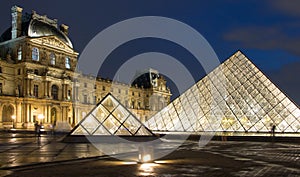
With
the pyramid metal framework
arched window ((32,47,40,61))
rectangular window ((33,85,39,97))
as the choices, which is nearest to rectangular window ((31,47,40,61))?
arched window ((32,47,40,61))

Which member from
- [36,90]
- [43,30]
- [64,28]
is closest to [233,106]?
[36,90]

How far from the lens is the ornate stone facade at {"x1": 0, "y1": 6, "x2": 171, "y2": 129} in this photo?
45000 millimetres

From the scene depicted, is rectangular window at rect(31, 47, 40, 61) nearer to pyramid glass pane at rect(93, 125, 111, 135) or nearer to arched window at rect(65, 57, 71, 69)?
arched window at rect(65, 57, 71, 69)

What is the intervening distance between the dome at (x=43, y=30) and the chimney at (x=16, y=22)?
1920 millimetres

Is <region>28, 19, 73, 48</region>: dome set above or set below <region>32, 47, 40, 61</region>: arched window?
above

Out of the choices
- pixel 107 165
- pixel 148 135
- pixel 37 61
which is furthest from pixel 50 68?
pixel 107 165

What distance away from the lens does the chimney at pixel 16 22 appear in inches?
1939

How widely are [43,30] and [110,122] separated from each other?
36597 millimetres

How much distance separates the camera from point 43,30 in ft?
166

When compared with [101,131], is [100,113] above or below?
above

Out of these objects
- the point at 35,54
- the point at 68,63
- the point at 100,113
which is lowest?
the point at 100,113

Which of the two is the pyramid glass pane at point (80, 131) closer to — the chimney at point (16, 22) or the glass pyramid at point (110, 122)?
the glass pyramid at point (110, 122)

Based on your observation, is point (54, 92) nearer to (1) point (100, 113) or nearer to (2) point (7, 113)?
(2) point (7, 113)

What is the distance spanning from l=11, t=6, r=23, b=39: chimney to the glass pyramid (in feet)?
117
